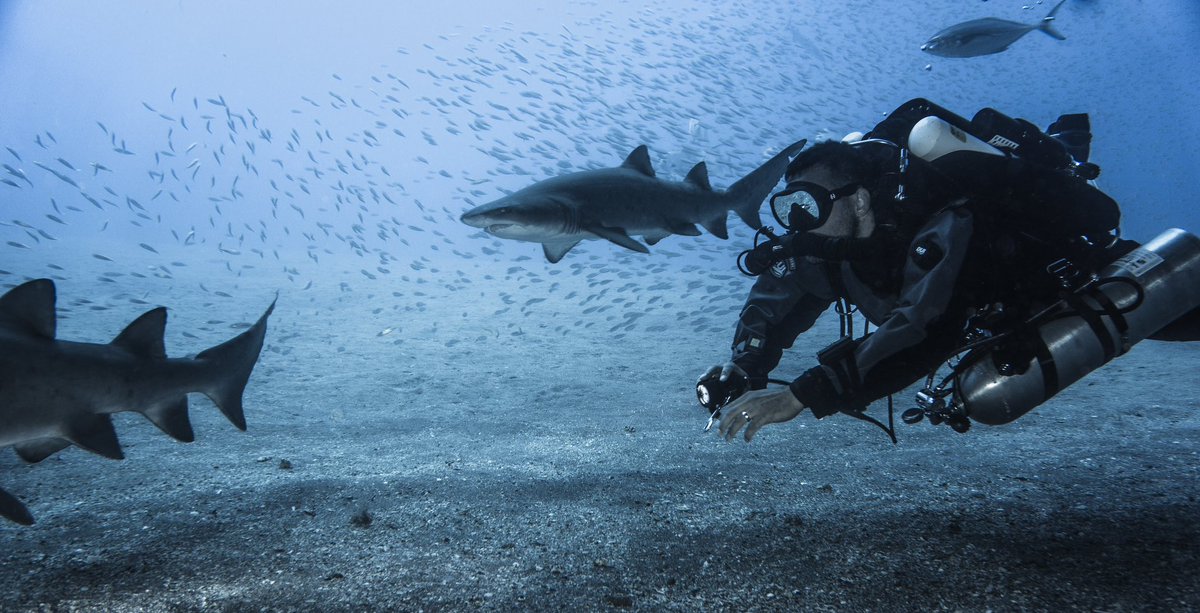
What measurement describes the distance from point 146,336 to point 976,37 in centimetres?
1429

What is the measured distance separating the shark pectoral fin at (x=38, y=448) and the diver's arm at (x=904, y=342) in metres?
4.00

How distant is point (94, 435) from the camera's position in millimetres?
2896

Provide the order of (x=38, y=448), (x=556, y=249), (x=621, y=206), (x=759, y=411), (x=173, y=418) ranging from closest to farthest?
(x=759, y=411), (x=38, y=448), (x=173, y=418), (x=621, y=206), (x=556, y=249)

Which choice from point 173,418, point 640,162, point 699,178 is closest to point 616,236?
point 640,162

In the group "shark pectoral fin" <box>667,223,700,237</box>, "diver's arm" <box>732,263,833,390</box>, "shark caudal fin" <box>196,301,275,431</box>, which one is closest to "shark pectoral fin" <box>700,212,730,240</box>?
"shark pectoral fin" <box>667,223,700,237</box>

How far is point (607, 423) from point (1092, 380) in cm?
652

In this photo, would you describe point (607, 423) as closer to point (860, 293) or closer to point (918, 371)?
point (860, 293)

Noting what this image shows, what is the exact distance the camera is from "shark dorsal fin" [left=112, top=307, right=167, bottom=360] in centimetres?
308

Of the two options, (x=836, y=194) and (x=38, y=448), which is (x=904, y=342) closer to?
(x=836, y=194)

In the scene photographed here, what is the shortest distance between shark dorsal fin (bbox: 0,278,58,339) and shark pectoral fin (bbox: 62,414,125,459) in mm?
478

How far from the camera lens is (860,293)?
10.6 ft

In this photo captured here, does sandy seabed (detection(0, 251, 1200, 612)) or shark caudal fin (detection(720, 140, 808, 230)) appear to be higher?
shark caudal fin (detection(720, 140, 808, 230))

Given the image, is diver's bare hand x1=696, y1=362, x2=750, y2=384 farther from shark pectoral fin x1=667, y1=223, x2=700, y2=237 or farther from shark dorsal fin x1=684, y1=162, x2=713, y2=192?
shark dorsal fin x1=684, y1=162, x2=713, y2=192

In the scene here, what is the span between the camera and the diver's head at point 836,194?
3137mm
